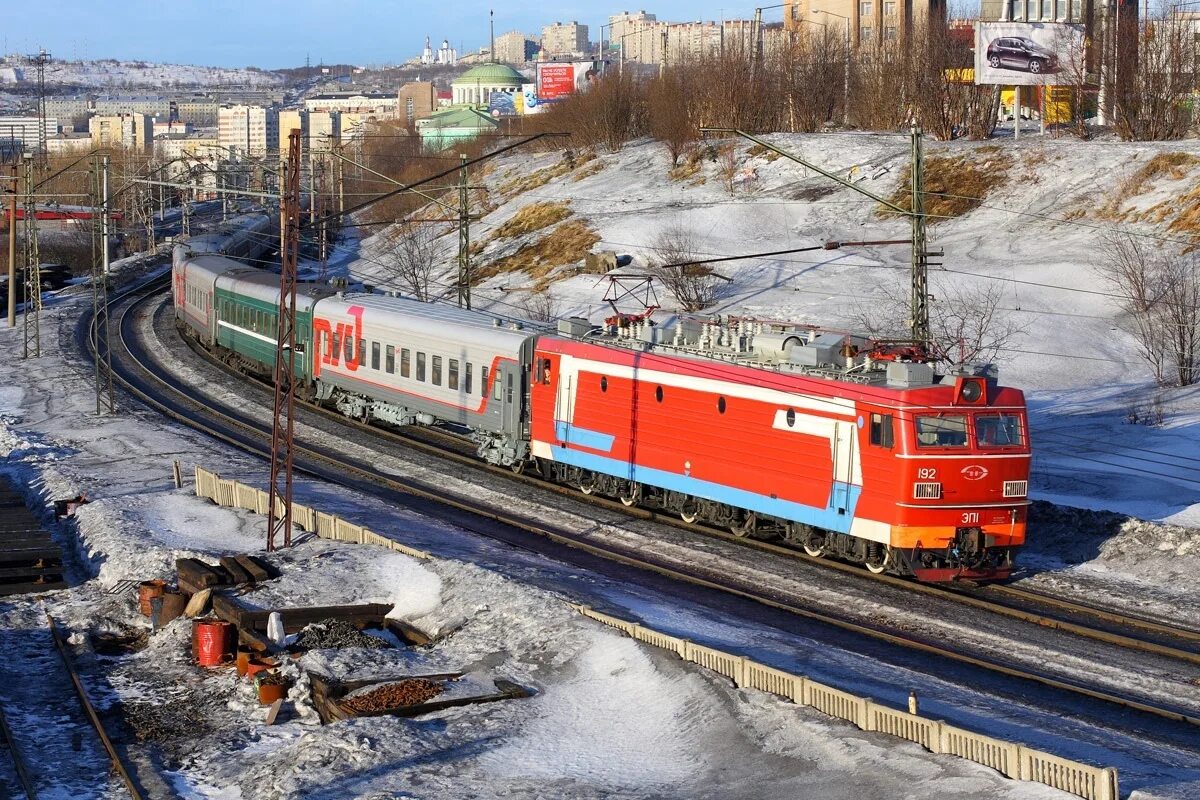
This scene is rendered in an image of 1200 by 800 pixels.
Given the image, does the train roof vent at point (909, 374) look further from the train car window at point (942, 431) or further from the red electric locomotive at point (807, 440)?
the train car window at point (942, 431)

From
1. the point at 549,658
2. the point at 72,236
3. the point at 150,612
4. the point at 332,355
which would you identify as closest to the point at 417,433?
the point at 332,355

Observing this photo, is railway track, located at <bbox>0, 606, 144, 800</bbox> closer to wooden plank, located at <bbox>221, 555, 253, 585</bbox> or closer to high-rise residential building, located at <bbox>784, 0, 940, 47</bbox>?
wooden plank, located at <bbox>221, 555, 253, 585</bbox>

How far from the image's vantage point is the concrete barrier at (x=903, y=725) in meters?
14.1

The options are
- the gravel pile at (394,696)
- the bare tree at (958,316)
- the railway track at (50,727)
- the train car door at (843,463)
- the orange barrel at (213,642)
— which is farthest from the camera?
the bare tree at (958,316)

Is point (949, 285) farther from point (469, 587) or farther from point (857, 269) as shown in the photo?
point (469, 587)

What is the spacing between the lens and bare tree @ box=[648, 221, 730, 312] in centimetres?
5488

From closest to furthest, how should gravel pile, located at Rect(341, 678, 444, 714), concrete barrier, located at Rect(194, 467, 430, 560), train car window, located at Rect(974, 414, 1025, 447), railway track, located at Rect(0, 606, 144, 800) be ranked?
railway track, located at Rect(0, 606, 144, 800)
gravel pile, located at Rect(341, 678, 444, 714)
train car window, located at Rect(974, 414, 1025, 447)
concrete barrier, located at Rect(194, 467, 430, 560)

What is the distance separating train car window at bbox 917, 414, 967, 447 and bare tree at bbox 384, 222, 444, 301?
117 ft

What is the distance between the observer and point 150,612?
974 inches

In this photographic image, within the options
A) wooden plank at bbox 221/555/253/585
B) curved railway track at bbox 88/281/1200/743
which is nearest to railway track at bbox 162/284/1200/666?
curved railway track at bbox 88/281/1200/743

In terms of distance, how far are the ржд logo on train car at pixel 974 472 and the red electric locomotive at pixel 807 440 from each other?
0.07 feet

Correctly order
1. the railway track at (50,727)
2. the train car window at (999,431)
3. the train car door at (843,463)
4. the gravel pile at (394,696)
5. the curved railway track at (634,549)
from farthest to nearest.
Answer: the train car door at (843,463), the train car window at (999,431), the curved railway track at (634,549), the gravel pile at (394,696), the railway track at (50,727)

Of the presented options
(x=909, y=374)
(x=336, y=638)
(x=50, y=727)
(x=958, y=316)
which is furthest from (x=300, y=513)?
(x=958, y=316)

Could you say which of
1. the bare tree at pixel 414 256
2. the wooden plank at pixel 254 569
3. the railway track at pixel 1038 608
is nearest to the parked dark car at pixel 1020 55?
the bare tree at pixel 414 256
